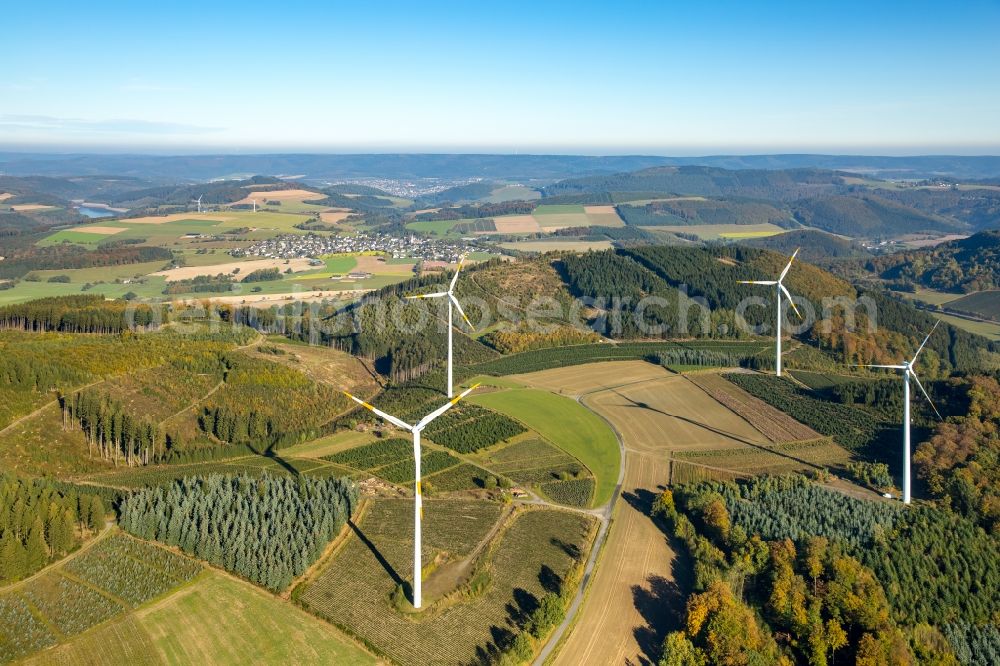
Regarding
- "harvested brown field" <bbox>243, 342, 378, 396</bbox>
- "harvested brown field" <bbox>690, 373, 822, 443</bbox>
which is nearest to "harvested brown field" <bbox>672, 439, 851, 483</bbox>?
"harvested brown field" <bbox>690, 373, 822, 443</bbox>

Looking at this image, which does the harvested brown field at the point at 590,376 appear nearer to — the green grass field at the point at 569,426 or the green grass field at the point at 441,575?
the green grass field at the point at 569,426

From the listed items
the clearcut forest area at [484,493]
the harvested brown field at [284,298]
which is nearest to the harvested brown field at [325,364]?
the clearcut forest area at [484,493]

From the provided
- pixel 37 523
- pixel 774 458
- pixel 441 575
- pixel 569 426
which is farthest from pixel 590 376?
pixel 37 523

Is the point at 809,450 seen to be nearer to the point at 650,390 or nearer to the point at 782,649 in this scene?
the point at 650,390

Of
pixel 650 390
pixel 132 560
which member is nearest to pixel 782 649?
pixel 132 560

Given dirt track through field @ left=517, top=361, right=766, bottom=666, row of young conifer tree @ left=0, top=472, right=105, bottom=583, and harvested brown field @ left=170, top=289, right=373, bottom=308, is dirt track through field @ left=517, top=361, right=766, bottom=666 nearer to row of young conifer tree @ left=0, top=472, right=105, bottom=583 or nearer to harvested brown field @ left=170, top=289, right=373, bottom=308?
row of young conifer tree @ left=0, top=472, right=105, bottom=583

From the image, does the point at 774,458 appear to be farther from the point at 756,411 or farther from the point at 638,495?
the point at 638,495
